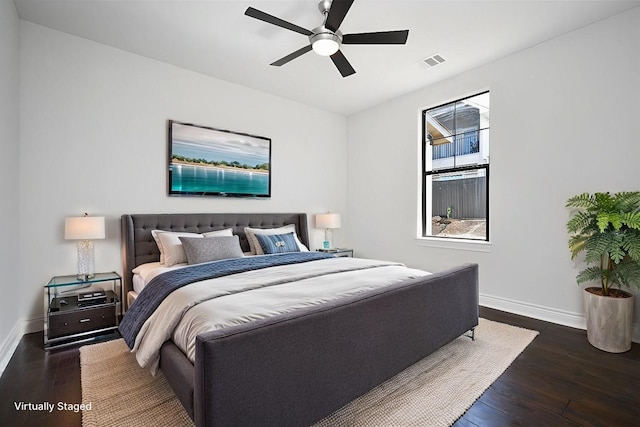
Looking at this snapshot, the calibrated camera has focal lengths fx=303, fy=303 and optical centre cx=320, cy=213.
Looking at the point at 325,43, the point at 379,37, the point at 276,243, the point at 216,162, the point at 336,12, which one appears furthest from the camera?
the point at 216,162

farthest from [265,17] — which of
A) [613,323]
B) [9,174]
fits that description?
[613,323]

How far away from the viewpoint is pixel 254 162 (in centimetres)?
438

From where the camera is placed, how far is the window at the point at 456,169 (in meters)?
3.90

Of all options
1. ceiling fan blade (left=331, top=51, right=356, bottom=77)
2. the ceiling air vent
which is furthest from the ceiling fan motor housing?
the ceiling air vent

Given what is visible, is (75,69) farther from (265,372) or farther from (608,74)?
(608,74)

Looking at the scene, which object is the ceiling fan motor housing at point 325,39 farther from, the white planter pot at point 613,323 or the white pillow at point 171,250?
the white planter pot at point 613,323

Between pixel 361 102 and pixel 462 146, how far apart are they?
176 centimetres

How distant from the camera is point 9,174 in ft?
8.22

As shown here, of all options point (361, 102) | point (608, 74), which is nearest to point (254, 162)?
point (361, 102)

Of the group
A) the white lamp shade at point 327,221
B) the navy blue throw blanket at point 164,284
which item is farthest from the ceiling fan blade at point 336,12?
the white lamp shade at point 327,221

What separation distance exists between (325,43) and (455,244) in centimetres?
294

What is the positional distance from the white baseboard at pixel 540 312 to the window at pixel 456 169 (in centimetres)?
76

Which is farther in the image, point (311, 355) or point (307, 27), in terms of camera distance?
point (307, 27)

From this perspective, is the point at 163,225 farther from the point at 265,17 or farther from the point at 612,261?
the point at 612,261
